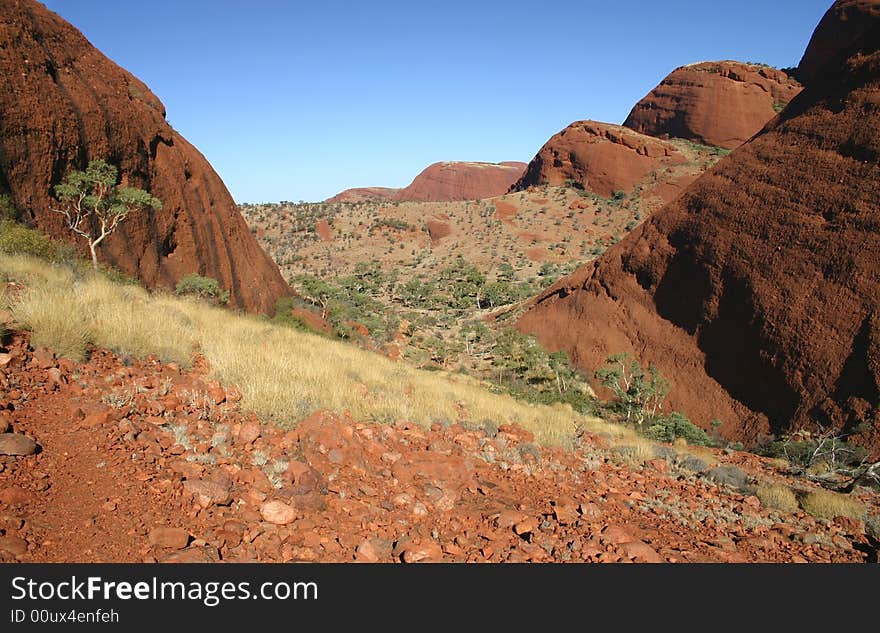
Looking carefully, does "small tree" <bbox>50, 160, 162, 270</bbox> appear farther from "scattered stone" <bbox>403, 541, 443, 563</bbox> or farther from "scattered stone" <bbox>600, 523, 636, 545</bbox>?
"scattered stone" <bbox>600, 523, 636, 545</bbox>

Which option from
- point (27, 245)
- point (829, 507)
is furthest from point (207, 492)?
point (27, 245)

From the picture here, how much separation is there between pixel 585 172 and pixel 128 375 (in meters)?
56.6

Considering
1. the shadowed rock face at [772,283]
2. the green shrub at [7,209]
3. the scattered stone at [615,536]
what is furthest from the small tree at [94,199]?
the shadowed rock face at [772,283]

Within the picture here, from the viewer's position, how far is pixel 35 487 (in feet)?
9.97

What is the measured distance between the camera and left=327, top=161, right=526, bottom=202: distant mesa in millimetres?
127688

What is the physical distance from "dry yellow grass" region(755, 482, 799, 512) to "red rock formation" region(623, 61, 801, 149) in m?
58.7

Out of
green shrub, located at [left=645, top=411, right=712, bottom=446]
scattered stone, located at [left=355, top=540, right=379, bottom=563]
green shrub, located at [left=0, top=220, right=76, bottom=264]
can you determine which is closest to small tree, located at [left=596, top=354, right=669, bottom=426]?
green shrub, located at [left=645, top=411, right=712, bottom=446]

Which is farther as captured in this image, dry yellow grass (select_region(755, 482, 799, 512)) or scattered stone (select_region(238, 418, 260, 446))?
dry yellow grass (select_region(755, 482, 799, 512))

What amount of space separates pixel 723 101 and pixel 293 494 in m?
65.3

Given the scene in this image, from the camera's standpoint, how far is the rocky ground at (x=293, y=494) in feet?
10.0

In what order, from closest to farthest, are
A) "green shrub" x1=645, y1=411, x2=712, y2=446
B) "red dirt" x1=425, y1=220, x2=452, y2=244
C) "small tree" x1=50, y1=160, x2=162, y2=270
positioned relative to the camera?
1. "small tree" x1=50, y1=160, x2=162, y2=270
2. "green shrub" x1=645, y1=411, x2=712, y2=446
3. "red dirt" x1=425, y1=220, x2=452, y2=244

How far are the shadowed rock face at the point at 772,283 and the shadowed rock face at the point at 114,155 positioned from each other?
39.9 feet

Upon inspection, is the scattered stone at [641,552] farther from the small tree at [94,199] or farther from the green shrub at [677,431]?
the small tree at [94,199]
